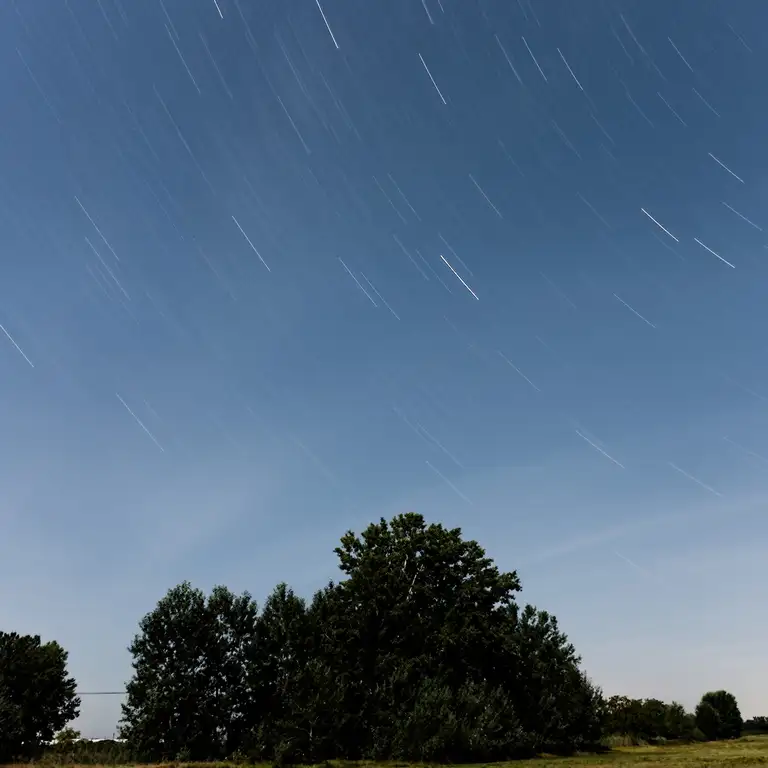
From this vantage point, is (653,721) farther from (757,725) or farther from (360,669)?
(360,669)

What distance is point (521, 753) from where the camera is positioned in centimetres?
5922

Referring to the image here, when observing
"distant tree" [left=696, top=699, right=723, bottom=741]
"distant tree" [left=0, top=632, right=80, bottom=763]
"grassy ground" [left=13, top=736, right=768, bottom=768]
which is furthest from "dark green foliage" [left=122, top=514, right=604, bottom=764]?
"distant tree" [left=696, top=699, right=723, bottom=741]

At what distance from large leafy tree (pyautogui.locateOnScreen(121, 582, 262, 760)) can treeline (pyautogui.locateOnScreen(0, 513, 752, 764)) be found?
0.10m

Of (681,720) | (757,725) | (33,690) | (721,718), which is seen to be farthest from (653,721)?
(33,690)

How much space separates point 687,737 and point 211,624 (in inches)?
3713

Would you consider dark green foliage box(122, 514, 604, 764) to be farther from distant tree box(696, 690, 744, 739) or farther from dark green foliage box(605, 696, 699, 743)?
distant tree box(696, 690, 744, 739)

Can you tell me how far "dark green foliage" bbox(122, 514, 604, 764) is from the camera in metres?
54.6

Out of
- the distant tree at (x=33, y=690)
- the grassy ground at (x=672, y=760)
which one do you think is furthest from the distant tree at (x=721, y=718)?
the distant tree at (x=33, y=690)

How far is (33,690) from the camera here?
2618 inches

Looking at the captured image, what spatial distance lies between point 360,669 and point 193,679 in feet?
49.1

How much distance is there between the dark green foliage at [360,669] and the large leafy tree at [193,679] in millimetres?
100

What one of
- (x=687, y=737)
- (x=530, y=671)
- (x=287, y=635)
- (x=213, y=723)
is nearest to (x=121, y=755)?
(x=213, y=723)

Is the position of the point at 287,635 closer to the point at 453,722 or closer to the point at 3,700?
the point at 453,722

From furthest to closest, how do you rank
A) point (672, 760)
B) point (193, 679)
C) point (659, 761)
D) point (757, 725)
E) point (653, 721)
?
point (757, 725), point (653, 721), point (193, 679), point (672, 760), point (659, 761)
